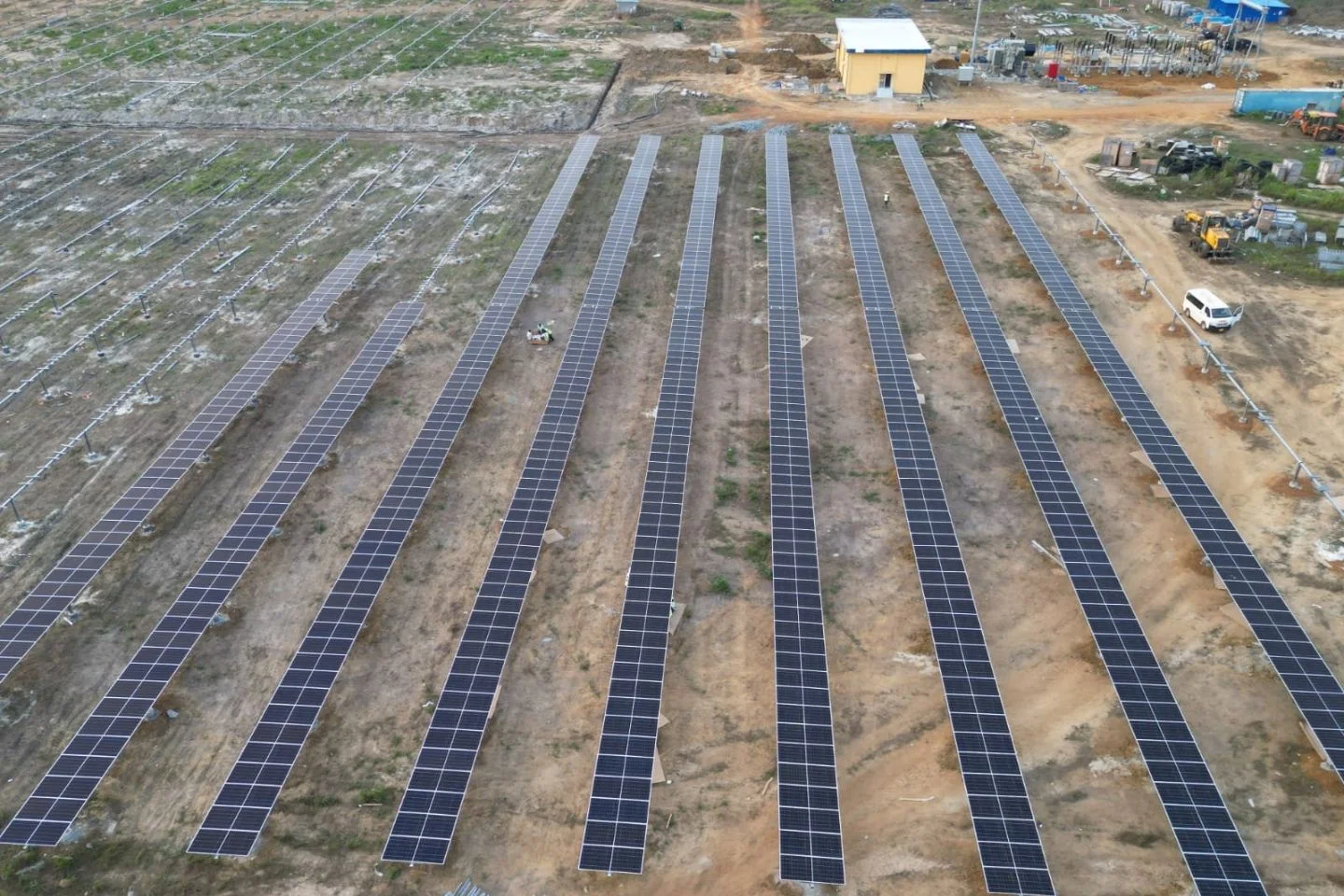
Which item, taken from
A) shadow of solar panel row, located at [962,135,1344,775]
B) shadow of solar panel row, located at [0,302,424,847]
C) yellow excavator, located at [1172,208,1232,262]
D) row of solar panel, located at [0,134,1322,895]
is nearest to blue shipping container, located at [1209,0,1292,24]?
yellow excavator, located at [1172,208,1232,262]

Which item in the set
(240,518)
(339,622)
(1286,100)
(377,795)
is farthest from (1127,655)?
(1286,100)

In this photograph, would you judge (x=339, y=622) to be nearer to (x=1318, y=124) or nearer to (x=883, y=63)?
(x=883, y=63)

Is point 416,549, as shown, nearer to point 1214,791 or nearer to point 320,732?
point 320,732

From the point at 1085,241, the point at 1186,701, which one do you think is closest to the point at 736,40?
the point at 1085,241

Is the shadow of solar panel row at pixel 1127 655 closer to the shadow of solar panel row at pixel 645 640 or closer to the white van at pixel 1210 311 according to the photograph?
the white van at pixel 1210 311

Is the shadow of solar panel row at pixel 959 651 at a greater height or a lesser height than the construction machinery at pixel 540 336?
lesser

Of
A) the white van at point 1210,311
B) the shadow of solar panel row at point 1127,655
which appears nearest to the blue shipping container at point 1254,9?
→ the white van at point 1210,311
